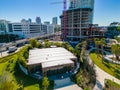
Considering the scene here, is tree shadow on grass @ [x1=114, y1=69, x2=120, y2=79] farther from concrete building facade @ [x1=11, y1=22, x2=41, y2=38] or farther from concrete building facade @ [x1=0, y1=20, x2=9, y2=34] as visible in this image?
concrete building facade @ [x1=0, y1=20, x2=9, y2=34]

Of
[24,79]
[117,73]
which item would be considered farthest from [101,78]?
[24,79]

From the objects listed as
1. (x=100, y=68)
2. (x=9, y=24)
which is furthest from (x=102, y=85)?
(x=9, y=24)

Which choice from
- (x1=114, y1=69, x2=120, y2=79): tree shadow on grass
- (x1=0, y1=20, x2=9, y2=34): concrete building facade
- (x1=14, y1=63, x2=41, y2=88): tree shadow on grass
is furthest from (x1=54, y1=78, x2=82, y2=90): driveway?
(x1=0, y1=20, x2=9, y2=34): concrete building facade

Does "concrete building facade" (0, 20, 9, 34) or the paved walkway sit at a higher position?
"concrete building facade" (0, 20, 9, 34)

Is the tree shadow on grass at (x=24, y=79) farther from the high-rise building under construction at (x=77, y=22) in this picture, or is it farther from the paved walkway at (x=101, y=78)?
the high-rise building under construction at (x=77, y=22)

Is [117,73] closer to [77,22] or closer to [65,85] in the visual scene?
[65,85]

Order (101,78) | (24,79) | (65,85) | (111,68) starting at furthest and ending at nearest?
(111,68) → (101,78) → (24,79) → (65,85)

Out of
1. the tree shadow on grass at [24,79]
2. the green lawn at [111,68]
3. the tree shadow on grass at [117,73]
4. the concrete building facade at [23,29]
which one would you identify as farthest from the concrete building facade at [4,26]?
the tree shadow on grass at [117,73]

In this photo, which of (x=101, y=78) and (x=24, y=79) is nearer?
(x=24, y=79)

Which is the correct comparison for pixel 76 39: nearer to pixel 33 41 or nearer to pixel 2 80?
pixel 33 41
